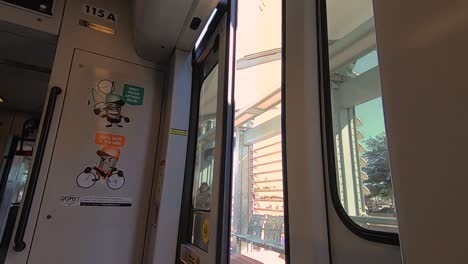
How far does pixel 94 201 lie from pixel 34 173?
39 centimetres

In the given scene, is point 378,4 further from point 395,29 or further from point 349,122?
point 349,122

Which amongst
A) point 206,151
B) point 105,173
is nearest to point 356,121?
point 206,151

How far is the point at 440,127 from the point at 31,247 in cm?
208

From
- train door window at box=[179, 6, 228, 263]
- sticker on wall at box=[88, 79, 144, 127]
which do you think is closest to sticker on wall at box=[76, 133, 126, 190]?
sticker on wall at box=[88, 79, 144, 127]

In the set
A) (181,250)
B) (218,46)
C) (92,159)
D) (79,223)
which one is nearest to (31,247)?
(79,223)

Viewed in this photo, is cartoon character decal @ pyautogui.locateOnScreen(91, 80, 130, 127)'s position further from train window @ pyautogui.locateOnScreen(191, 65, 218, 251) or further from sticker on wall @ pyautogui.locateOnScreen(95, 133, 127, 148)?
train window @ pyautogui.locateOnScreen(191, 65, 218, 251)

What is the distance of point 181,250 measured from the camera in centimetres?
182

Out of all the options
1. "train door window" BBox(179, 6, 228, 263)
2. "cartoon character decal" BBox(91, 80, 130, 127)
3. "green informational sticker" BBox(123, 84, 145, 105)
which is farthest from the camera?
"green informational sticker" BBox(123, 84, 145, 105)

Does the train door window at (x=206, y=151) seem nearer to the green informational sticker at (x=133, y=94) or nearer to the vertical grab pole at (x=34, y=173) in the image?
the green informational sticker at (x=133, y=94)

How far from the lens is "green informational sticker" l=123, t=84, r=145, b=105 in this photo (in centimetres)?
211

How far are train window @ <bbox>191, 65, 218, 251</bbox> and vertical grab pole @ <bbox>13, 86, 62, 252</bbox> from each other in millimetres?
959

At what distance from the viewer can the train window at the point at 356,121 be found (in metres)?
0.64

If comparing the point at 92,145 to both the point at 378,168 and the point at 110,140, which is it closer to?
the point at 110,140

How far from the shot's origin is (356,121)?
2.39ft
